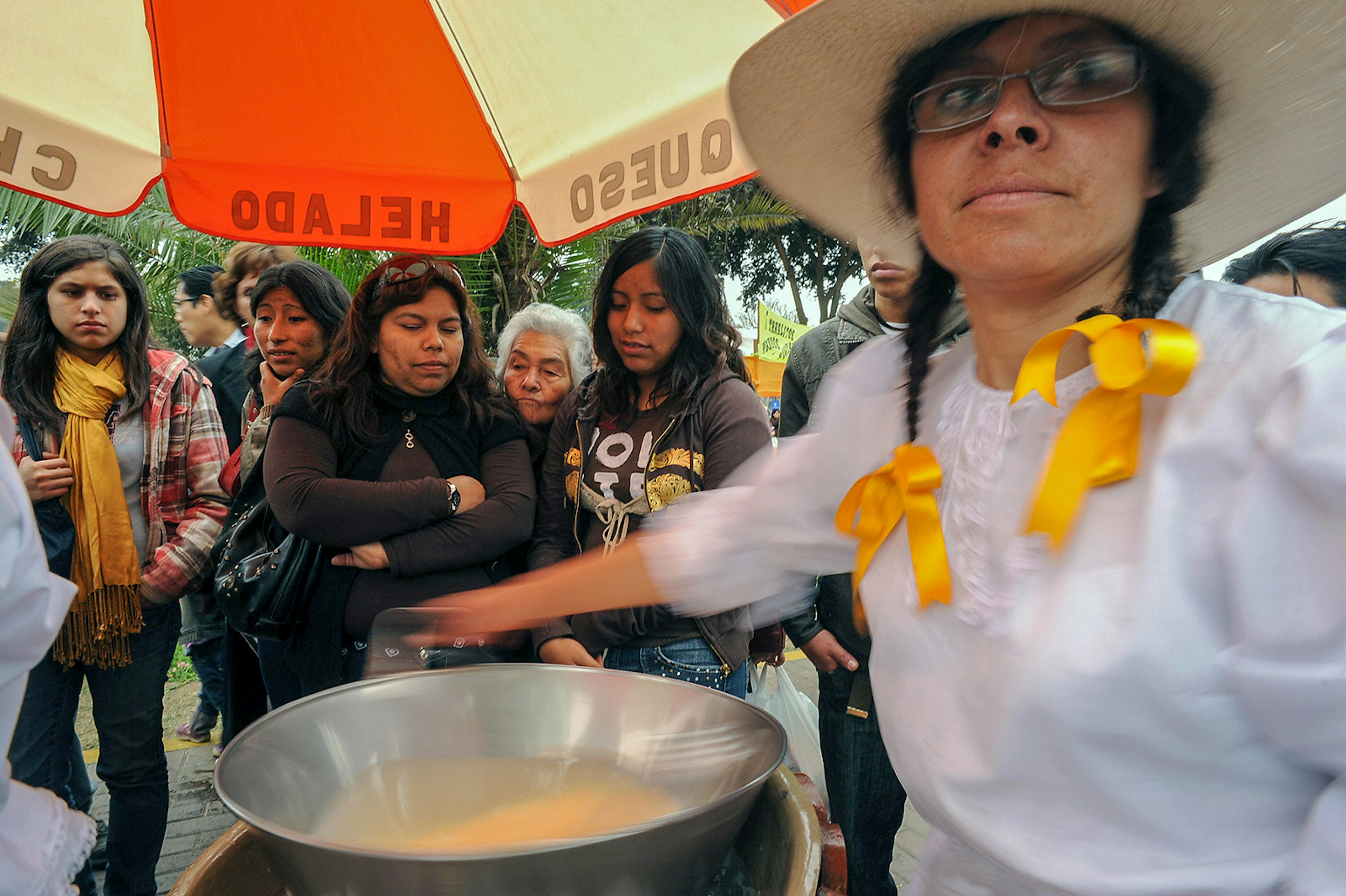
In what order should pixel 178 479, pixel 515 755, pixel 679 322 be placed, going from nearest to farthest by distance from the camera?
pixel 515 755, pixel 679 322, pixel 178 479

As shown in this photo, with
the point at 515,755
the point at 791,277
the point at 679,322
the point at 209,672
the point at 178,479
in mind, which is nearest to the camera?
the point at 515,755

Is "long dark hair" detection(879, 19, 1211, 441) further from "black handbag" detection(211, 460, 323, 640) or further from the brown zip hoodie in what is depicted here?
"black handbag" detection(211, 460, 323, 640)

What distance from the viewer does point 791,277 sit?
18.0m

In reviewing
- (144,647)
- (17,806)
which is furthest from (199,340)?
(17,806)

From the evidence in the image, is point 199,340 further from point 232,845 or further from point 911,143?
point 911,143

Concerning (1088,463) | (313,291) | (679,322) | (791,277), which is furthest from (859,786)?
(791,277)

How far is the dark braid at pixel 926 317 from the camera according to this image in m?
1.13

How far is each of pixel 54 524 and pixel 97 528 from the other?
128mm

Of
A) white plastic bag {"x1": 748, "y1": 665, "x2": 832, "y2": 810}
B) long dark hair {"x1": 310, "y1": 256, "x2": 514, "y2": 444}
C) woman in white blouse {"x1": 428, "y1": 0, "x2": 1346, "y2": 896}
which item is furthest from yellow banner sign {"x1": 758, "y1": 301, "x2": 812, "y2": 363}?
woman in white blouse {"x1": 428, "y1": 0, "x2": 1346, "y2": 896}

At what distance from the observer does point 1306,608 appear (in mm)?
625

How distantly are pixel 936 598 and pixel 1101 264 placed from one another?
0.40 m

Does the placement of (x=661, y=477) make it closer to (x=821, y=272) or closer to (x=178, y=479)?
(x=178, y=479)

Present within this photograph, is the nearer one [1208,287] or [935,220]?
[1208,287]

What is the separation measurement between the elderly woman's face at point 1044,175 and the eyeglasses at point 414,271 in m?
1.88
